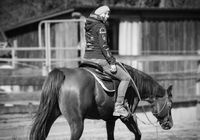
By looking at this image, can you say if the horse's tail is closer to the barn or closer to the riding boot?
the riding boot

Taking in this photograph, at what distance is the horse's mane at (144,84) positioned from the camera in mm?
7910

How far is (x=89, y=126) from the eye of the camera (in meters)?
10.4

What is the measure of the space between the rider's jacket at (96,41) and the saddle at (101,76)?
6.0 inches

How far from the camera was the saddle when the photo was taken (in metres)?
7.12

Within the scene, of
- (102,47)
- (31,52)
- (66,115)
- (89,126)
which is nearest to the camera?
(66,115)

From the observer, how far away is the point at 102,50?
23.8ft

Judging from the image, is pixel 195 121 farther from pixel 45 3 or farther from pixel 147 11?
pixel 45 3

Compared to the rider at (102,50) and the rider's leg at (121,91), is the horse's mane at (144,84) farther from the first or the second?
the rider at (102,50)

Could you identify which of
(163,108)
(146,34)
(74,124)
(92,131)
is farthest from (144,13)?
(74,124)

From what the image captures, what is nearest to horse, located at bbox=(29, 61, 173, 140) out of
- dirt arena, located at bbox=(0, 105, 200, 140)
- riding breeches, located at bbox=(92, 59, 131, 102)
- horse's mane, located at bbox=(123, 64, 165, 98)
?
riding breeches, located at bbox=(92, 59, 131, 102)

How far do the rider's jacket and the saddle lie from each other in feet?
0.50

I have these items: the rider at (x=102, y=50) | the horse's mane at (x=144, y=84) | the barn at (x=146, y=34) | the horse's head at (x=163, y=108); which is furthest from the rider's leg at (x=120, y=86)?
the barn at (x=146, y=34)

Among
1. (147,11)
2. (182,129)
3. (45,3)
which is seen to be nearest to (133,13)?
(147,11)

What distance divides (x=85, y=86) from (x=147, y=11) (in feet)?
40.6
